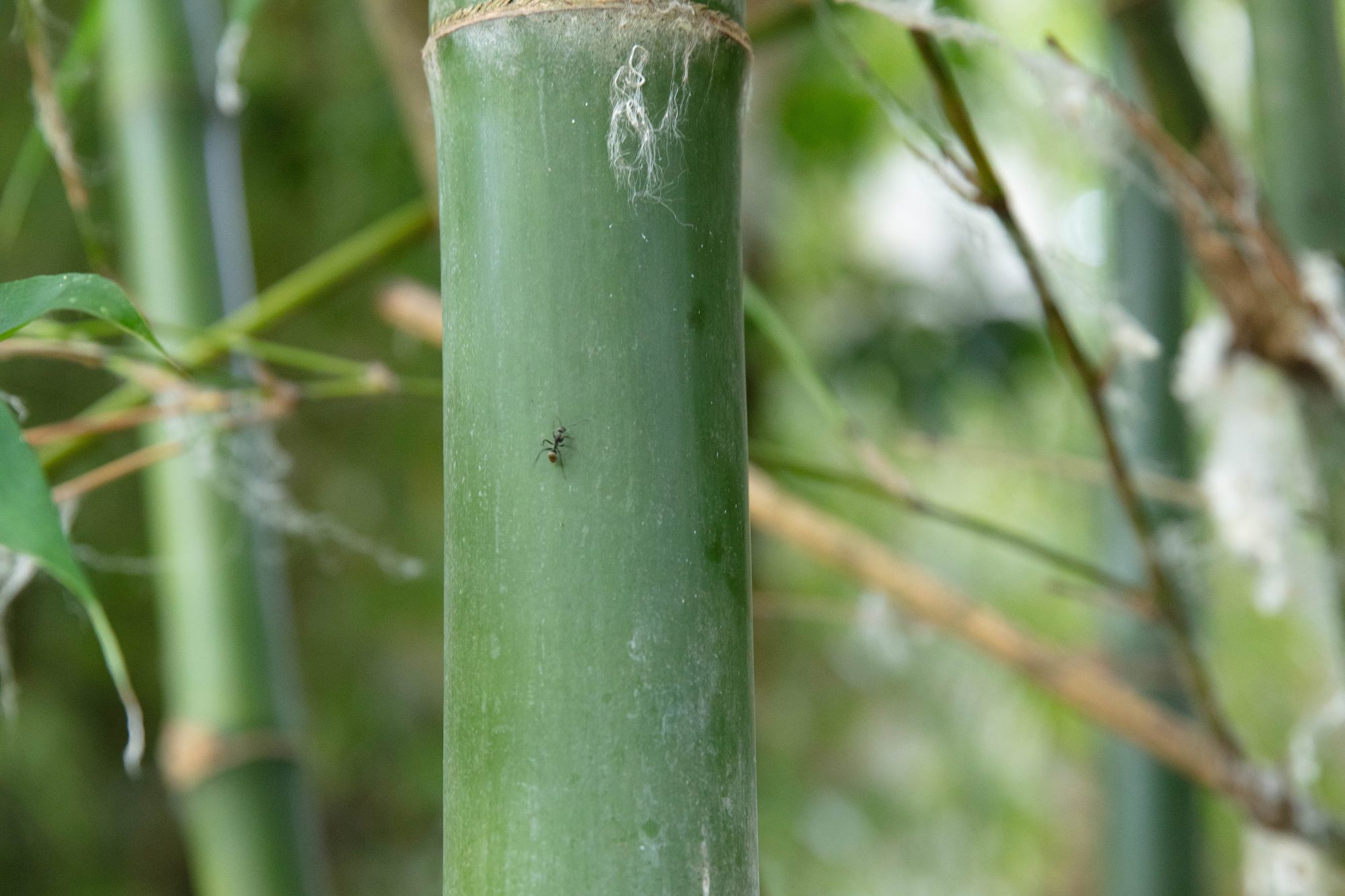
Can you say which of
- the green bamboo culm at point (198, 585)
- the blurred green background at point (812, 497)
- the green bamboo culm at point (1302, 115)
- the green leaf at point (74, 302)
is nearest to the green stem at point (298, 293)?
the green bamboo culm at point (198, 585)

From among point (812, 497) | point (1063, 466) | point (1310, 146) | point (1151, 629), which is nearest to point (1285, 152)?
point (1310, 146)

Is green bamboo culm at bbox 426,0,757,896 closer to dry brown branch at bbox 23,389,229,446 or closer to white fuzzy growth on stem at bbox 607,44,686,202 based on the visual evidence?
white fuzzy growth on stem at bbox 607,44,686,202

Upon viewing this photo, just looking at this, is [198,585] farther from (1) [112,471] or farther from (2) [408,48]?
(2) [408,48]

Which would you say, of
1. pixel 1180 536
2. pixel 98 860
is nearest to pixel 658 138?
pixel 1180 536

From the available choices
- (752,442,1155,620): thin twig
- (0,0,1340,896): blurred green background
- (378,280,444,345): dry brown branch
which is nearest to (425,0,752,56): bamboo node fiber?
(752,442,1155,620): thin twig

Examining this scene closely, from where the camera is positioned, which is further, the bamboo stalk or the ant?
the bamboo stalk

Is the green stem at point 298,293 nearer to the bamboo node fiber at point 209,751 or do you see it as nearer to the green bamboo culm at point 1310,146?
the bamboo node fiber at point 209,751

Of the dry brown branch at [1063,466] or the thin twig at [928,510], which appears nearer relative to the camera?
the thin twig at [928,510]
